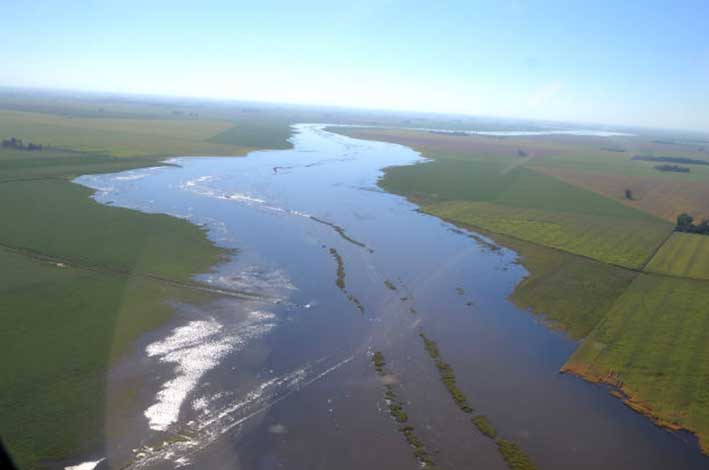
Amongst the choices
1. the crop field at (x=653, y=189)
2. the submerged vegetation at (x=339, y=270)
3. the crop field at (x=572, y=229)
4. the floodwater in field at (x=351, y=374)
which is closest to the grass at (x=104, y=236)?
the floodwater in field at (x=351, y=374)

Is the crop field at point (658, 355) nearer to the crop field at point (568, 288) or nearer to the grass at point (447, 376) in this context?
the crop field at point (568, 288)

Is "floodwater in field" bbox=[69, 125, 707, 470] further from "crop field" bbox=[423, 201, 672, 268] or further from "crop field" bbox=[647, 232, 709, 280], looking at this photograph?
"crop field" bbox=[647, 232, 709, 280]

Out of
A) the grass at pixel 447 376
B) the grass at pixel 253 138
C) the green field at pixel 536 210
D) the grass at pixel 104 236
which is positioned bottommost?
the grass at pixel 447 376

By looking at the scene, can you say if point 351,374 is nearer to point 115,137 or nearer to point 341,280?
point 341,280

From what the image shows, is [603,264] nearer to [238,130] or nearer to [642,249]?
[642,249]

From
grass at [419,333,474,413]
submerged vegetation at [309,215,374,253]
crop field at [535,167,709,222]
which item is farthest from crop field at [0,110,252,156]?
grass at [419,333,474,413]

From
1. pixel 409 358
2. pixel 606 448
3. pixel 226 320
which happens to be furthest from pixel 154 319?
pixel 606 448
